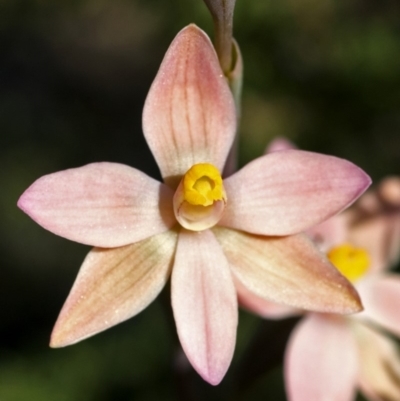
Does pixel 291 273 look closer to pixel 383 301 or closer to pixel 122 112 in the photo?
pixel 383 301

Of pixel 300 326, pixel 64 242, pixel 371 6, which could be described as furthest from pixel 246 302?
pixel 371 6

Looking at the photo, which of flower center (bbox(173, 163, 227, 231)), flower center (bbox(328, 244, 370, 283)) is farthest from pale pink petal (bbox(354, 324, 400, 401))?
flower center (bbox(173, 163, 227, 231))

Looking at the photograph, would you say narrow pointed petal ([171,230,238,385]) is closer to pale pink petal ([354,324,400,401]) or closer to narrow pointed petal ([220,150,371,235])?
narrow pointed petal ([220,150,371,235])

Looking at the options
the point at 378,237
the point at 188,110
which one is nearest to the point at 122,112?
the point at 378,237

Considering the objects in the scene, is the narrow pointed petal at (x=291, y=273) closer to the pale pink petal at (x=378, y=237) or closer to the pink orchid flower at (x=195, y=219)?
the pink orchid flower at (x=195, y=219)

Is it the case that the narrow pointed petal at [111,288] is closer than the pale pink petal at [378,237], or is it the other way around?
the narrow pointed petal at [111,288]

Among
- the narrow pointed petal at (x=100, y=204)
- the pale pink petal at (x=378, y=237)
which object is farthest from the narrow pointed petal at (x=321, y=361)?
the narrow pointed petal at (x=100, y=204)
